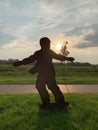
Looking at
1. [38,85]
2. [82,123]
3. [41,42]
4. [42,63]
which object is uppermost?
[41,42]

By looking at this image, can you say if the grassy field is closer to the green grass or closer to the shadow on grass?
the green grass

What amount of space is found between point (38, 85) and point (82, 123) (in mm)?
2081

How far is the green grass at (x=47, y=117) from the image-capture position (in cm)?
800

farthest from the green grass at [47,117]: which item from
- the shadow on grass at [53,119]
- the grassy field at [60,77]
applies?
the grassy field at [60,77]

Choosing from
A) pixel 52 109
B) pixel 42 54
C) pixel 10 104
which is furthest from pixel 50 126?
pixel 10 104

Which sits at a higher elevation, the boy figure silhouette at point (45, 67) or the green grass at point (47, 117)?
the boy figure silhouette at point (45, 67)

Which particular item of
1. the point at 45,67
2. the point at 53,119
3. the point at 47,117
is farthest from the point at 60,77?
the point at 53,119

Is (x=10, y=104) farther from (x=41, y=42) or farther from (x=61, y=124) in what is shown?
(x=61, y=124)

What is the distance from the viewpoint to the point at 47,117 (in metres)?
8.96

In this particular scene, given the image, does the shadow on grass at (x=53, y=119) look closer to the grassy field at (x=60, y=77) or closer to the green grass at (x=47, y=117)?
the green grass at (x=47, y=117)

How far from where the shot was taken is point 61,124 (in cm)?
820

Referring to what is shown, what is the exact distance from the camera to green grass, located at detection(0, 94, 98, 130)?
8.00m

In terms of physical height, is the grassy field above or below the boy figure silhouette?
below

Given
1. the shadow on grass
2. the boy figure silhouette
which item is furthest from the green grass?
the boy figure silhouette
